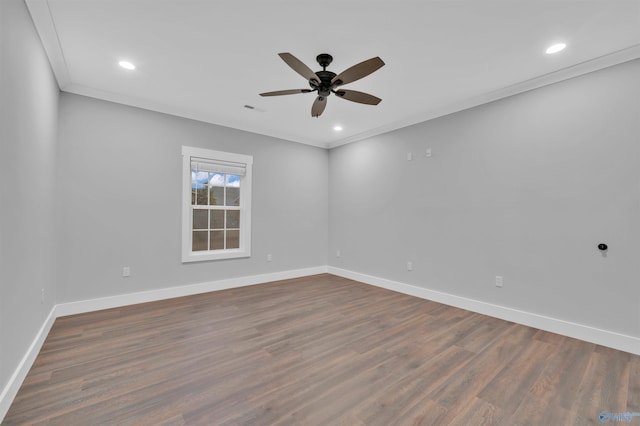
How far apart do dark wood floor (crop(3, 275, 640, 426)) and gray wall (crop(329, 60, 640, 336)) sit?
0.52 m

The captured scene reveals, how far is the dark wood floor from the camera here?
1.64 m

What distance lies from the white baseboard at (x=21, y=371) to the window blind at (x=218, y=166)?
2442 millimetres

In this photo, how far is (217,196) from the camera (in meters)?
4.46

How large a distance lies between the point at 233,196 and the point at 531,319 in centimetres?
434

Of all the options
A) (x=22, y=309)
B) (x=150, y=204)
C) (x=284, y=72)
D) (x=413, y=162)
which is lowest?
(x=22, y=309)

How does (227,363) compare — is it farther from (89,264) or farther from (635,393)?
(635,393)

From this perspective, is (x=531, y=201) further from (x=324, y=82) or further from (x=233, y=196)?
(x=233, y=196)

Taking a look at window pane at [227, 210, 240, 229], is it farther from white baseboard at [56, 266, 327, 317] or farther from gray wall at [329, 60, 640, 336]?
gray wall at [329, 60, 640, 336]

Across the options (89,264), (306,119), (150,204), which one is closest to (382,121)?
(306,119)

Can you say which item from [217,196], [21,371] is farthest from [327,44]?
[21,371]

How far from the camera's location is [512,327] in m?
2.96

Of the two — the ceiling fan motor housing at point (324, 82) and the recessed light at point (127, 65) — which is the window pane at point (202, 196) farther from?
the ceiling fan motor housing at point (324, 82)

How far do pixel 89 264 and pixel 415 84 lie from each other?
4.35 metres

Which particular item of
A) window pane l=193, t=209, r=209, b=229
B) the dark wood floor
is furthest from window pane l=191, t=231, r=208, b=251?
the dark wood floor
